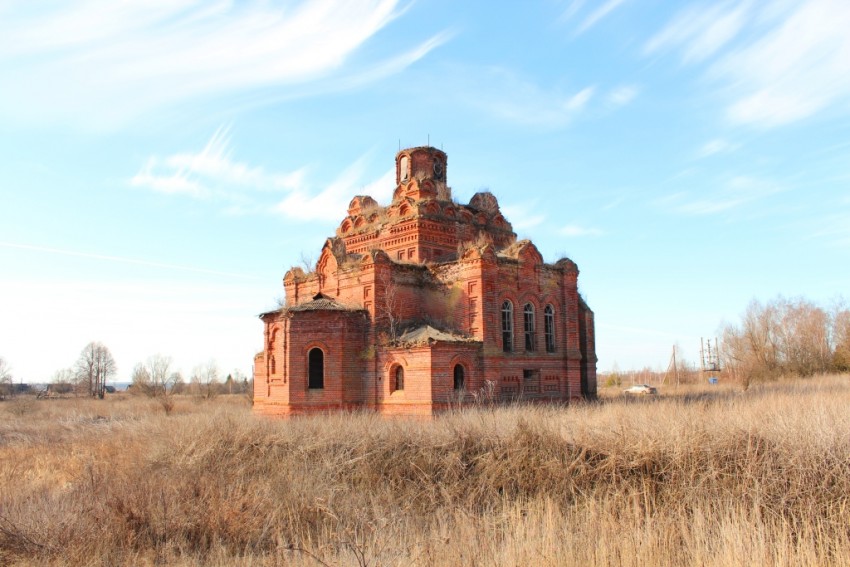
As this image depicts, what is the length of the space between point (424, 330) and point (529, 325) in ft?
14.7

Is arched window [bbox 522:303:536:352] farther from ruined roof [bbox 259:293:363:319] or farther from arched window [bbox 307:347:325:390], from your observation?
arched window [bbox 307:347:325:390]

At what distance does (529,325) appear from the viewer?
23516 mm

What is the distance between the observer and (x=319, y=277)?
25719 mm

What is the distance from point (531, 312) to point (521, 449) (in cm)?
1062

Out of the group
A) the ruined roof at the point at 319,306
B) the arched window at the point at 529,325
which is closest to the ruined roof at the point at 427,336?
the ruined roof at the point at 319,306

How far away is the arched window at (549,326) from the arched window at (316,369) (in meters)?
8.63

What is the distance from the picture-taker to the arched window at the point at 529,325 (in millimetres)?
23375

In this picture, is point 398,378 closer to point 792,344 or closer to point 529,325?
point 529,325

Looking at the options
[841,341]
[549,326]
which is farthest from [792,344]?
[549,326]

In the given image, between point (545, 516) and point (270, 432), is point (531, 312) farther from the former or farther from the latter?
point (545, 516)

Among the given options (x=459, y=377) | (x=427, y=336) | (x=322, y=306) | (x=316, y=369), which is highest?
(x=322, y=306)

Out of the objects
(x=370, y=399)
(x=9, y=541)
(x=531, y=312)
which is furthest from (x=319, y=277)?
(x=9, y=541)

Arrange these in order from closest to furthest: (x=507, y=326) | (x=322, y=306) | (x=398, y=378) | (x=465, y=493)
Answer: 1. (x=465, y=493)
2. (x=398, y=378)
3. (x=322, y=306)
4. (x=507, y=326)

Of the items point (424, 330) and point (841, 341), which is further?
point (841, 341)
